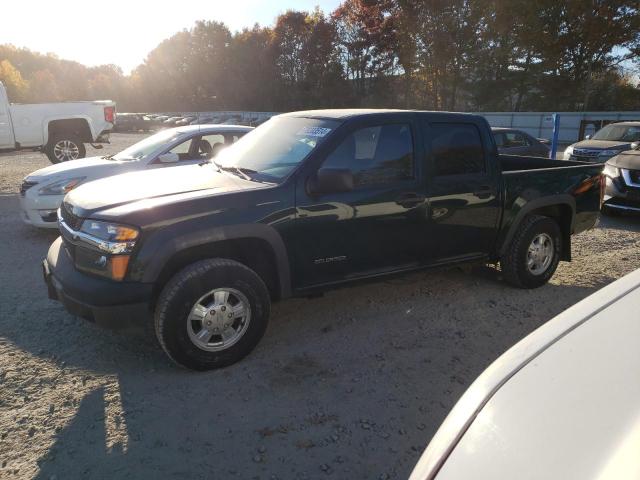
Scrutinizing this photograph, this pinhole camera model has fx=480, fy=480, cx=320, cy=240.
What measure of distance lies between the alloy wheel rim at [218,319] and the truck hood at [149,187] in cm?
74

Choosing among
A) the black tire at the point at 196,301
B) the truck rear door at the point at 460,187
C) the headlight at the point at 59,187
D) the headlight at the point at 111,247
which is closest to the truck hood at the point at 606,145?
the truck rear door at the point at 460,187

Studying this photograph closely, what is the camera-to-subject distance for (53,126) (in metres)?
12.0

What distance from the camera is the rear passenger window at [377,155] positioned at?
375 centimetres

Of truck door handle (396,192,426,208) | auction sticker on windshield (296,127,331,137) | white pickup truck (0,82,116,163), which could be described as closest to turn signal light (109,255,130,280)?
auction sticker on windshield (296,127,331,137)

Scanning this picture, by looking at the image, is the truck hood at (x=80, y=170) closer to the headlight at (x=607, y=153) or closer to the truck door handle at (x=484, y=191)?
the truck door handle at (x=484, y=191)

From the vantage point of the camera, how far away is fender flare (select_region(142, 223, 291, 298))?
308 cm

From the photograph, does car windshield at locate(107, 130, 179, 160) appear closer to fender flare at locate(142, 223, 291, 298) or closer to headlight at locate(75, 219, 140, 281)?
headlight at locate(75, 219, 140, 281)

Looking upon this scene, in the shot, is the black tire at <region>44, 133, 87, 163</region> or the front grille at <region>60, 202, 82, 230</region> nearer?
the front grille at <region>60, 202, 82, 230</region>

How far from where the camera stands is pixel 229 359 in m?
3.39

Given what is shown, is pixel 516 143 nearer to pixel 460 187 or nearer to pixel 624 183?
pixel 624 183

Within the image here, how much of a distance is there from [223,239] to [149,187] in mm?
788

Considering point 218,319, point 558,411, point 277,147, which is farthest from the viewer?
point 277,147

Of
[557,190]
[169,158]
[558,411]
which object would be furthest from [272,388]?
[169,158]

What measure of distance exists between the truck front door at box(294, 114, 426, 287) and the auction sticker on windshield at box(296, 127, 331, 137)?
145 millimetres
